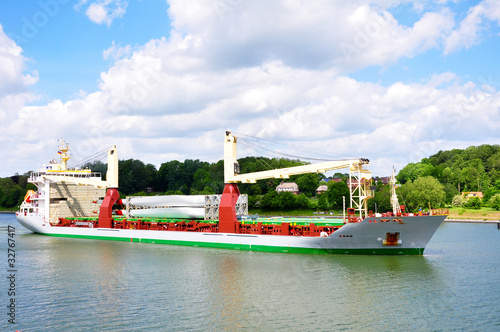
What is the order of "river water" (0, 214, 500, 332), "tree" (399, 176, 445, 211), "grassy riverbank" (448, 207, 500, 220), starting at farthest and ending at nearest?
1. "tree" (399, 176, 445, 211)
2. "grassy riverbank" (448, 207, 500, 220)
3. "river water" (0, 214, 500, 332)

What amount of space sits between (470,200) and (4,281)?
7170 centimetres

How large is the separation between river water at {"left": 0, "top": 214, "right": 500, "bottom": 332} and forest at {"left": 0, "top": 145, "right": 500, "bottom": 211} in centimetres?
3474

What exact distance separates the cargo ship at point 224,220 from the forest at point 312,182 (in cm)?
920

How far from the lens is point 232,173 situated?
37500mm

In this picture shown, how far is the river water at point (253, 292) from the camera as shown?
17.3 m

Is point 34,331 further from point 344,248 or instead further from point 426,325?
point 344,248

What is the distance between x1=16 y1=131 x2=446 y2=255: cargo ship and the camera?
30.5 m

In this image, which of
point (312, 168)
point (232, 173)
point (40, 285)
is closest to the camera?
point (40, 285)

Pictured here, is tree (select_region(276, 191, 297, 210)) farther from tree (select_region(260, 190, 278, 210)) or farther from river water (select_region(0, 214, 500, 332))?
river water (select_region(0, 214, 500, 332))

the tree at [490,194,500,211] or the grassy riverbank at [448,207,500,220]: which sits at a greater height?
the tree at [490,194,500,211]

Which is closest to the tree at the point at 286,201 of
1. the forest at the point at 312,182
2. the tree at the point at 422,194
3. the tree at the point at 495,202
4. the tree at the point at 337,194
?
the forest at the point at 312,182

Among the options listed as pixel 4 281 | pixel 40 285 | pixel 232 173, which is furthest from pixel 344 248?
pixel 4 281

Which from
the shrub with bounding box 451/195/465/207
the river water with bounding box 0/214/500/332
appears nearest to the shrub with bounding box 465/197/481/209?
the shrub with bounding box 451/195/465/207

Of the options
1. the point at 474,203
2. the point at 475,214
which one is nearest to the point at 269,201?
the point at 475,214
